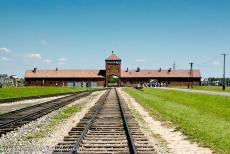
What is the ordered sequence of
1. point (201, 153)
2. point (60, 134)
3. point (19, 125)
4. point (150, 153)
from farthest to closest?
point (19, 125)
point (60, 134)
point (201, 153)
point (150, 153)

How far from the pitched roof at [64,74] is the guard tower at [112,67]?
3.00 metres

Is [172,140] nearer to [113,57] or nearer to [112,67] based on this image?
[112,67]

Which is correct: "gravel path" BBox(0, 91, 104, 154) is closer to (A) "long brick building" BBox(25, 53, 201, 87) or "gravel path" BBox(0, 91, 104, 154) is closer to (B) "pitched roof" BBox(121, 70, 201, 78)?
(A) "long brick building" BBox(25, 53, 201, 87)

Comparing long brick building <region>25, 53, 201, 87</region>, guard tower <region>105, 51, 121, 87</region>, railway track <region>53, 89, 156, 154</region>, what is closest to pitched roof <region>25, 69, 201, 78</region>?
long brick building <region>25, 53, 201, 87</region>

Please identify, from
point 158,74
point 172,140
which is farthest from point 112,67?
point 172,140

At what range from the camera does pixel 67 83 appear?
129250mm

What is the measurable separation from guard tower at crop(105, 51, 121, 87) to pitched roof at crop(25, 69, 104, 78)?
9.83 feet

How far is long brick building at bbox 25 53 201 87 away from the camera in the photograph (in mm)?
128500

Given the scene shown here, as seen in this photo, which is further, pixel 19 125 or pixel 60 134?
pixel 19 125

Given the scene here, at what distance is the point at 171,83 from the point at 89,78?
27526 mm

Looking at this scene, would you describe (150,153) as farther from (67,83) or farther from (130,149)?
(67,83)

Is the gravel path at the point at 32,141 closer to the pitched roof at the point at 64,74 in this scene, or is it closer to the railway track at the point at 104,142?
the railway track at the point at 104,142

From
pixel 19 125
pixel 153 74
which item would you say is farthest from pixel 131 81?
pixel 19 125

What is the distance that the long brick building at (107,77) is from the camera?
128 m
